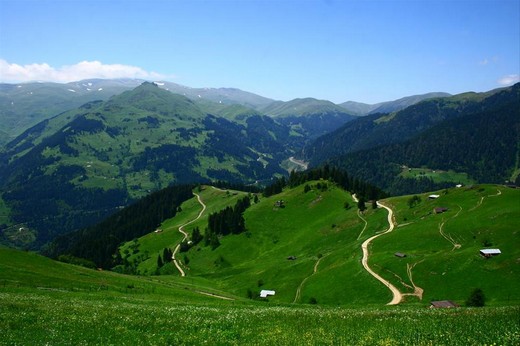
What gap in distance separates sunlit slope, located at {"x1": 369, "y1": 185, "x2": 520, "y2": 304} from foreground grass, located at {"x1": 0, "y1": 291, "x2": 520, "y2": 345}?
39.6 metres

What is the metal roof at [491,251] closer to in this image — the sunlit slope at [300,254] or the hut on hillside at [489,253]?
the hut on hillside at [489,253]

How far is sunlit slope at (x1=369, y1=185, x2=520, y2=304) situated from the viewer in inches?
2763

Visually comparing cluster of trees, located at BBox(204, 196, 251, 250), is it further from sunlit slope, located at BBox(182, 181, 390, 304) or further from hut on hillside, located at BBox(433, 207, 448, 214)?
hut on hillside, located at BBox(433, 207, 448, 214)

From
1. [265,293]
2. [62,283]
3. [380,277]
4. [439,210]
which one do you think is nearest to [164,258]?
[265,293]

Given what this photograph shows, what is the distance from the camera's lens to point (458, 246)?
A: 90.2m

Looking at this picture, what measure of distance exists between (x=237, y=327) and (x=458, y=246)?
254ft

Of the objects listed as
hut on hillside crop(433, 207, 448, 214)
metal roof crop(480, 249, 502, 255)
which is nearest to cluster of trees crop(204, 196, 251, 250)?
hut on hillside crop(433, 207, 448, 214)

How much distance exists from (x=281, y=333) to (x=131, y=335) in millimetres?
10414

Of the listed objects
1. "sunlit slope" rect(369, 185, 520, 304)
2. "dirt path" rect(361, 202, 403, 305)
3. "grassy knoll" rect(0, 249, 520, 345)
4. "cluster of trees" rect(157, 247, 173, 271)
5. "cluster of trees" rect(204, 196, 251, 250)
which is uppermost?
"grassy knoll" rect(0, 249, 520, 345)

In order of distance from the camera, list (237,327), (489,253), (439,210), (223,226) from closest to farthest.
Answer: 1. (237,327)
2. (489,253)
3. (439,210)
4. (223,226)

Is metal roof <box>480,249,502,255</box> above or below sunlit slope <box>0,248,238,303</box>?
below

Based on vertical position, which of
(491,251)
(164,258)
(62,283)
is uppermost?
(62,283)

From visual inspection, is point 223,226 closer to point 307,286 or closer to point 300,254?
point 300,254

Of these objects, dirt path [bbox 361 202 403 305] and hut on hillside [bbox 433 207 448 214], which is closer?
dirt path [bbox 361 202 403 305]
